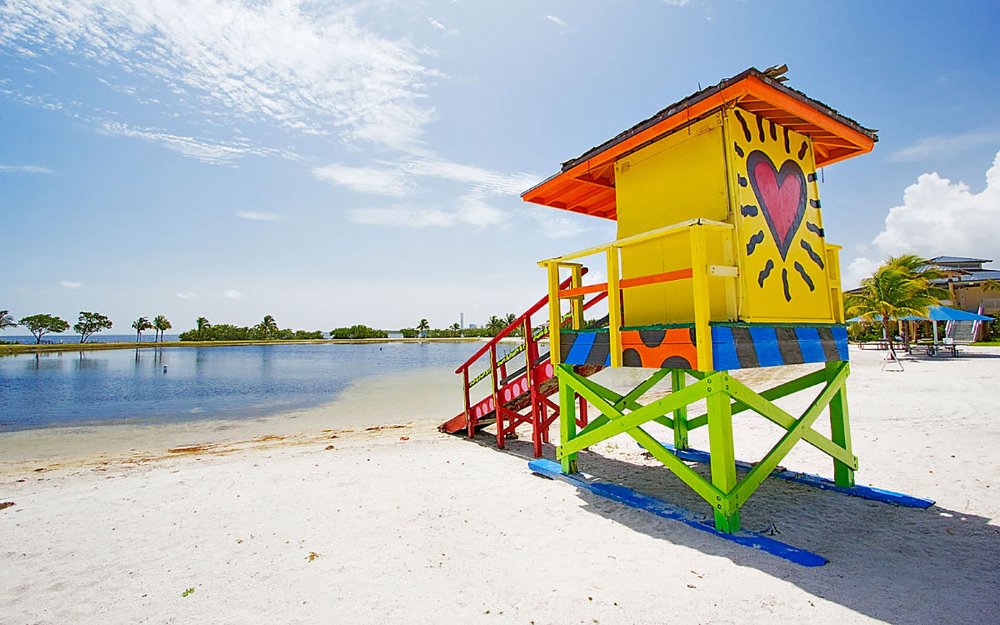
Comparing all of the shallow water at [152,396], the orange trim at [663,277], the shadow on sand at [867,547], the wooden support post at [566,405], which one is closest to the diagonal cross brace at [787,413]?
the shadow on sand at [867,547]

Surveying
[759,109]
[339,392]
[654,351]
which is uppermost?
[759,109]

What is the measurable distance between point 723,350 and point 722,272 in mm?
763

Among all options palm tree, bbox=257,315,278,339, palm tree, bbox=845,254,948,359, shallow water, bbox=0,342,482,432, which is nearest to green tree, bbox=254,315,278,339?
palm tree, bbox=257,315,278,339

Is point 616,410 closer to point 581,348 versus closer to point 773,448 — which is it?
point 581,348

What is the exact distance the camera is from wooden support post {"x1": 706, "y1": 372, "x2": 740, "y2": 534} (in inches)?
169

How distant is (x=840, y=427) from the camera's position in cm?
576

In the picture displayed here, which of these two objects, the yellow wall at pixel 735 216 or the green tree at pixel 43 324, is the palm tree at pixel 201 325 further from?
the yellow wall at pixel 735 216

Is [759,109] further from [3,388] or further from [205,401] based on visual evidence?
[3,388]

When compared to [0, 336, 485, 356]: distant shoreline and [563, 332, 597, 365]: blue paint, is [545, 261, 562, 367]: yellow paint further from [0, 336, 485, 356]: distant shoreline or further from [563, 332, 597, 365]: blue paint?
[0, 336, 485, 356]: distant shoreline

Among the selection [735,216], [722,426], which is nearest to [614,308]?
[735,216]

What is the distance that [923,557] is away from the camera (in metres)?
3.88

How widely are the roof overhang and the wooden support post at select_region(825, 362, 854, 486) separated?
2.90m

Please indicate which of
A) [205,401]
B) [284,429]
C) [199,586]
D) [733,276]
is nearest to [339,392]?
[205,401]

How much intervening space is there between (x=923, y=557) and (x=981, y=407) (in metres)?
9.95
